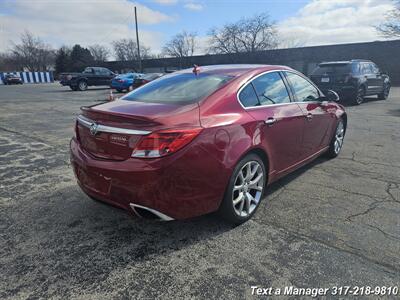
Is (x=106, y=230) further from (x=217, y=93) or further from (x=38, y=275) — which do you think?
(x=217, y=93)

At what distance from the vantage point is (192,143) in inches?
96.9

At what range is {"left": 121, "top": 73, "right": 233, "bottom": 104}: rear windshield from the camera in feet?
9.73

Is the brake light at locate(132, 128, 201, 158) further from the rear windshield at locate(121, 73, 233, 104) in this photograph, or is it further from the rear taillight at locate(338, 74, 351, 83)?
the rear taillight at locate(338, 74, 351, 83)

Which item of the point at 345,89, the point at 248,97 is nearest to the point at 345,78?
the point at 345,89

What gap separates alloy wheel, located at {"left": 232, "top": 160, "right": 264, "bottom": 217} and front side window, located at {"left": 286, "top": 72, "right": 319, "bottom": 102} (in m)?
1.35

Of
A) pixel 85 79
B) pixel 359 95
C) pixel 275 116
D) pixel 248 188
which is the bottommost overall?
pixel 359 95

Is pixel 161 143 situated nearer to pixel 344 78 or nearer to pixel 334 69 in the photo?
pixel 344 78

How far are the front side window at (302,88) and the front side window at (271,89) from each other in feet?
0.88

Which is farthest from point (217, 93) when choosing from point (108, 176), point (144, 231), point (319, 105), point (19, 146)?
point (19, 146)

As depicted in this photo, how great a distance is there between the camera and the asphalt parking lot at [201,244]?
7.48 feet

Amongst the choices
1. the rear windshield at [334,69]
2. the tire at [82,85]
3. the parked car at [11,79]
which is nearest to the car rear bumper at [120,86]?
the tire at [82,85]

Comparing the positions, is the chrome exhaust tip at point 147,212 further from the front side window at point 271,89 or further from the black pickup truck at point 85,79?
the black pickup truck at point 85,79

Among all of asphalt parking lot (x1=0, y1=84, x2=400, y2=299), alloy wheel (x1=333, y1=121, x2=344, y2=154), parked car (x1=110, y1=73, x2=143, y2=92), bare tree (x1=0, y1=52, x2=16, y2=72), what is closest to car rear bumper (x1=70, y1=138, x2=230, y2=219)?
asphalt parking lot (x1=0, y1=84, x2=400, y2=299)

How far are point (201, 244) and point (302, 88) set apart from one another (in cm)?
260
